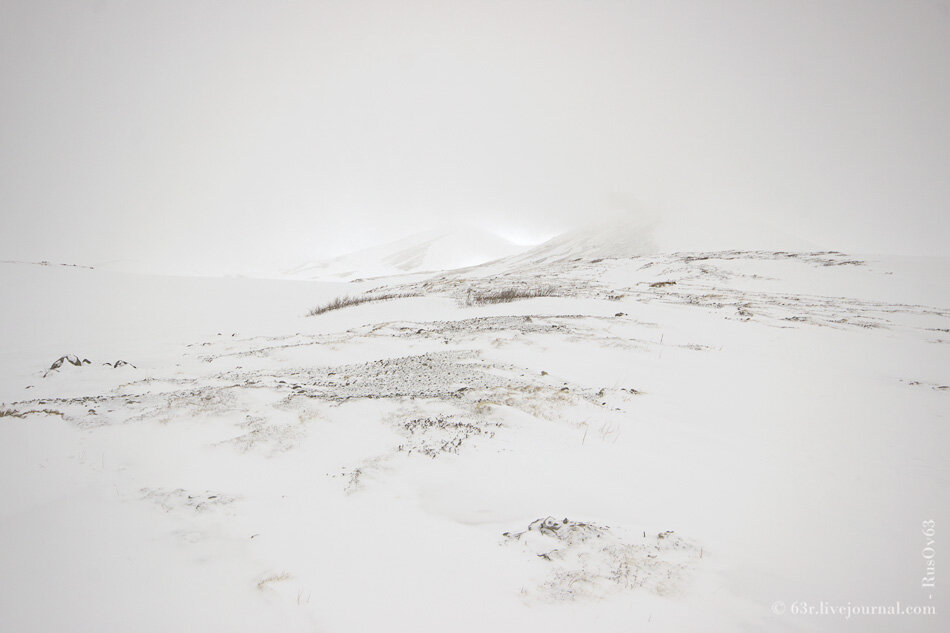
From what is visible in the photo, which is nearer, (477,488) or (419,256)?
(477,488)

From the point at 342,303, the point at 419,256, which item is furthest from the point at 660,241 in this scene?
the point at 419,256

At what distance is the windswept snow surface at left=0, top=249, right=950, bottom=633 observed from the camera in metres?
1.69

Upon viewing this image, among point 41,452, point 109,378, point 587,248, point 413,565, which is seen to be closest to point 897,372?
point 413,565

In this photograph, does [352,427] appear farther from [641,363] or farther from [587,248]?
[587,248]

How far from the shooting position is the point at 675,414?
4.14 meters

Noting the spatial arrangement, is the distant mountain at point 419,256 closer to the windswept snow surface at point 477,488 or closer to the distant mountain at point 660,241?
the distant mountain at point 660,241

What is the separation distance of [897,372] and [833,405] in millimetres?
2528

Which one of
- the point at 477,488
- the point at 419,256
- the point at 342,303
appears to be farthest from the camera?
the point at 419,256

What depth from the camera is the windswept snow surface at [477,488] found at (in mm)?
1688

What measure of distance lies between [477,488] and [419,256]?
98180mm

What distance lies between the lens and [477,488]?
102 inches

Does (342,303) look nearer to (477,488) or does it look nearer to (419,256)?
(477,488)

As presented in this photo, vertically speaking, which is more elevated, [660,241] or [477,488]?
[660,241]

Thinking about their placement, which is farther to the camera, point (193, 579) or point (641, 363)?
point (641, 363)
